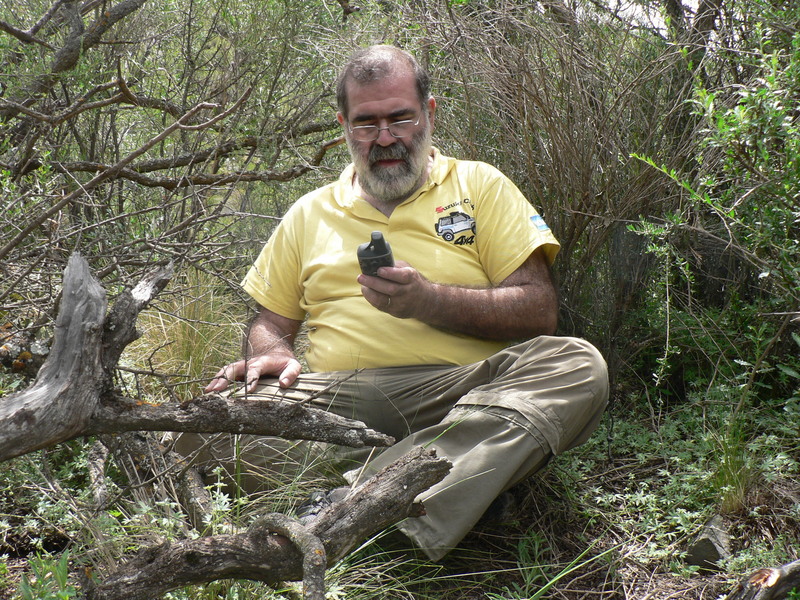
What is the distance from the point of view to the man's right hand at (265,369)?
2.99 m

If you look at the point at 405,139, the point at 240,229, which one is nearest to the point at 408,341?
the point at 405,139

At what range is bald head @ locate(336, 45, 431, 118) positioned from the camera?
3340 mm

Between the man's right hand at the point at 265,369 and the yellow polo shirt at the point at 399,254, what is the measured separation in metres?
0.13

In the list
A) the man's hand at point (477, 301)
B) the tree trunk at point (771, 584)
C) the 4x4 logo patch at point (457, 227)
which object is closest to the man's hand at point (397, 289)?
the man's hand at point (477, 301)

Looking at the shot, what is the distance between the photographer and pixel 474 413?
8.72ft

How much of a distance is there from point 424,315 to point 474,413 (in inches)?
17.9

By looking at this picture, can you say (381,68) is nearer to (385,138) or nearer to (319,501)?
(385,138)

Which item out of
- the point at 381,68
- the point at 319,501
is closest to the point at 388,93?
the point at 381,68

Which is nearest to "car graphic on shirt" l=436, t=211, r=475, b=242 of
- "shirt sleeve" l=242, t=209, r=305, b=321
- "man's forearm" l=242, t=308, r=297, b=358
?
"shirt sleeve" l=242, t=209, r=305, b=321

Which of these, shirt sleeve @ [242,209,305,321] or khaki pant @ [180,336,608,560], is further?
shirt sleeve @ [242,209,305,321]

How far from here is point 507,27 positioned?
3.71m

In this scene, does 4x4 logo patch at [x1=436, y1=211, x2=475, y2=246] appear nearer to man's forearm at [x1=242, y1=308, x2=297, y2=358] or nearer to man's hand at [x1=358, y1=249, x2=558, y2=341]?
man's hand at [x1=358, y1=249, x2=558, y2=341]

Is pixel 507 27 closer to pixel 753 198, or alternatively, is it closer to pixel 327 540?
pixel 753 198

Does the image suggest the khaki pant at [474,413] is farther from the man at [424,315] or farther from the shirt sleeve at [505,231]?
the shirt sleeve at [505,231]
